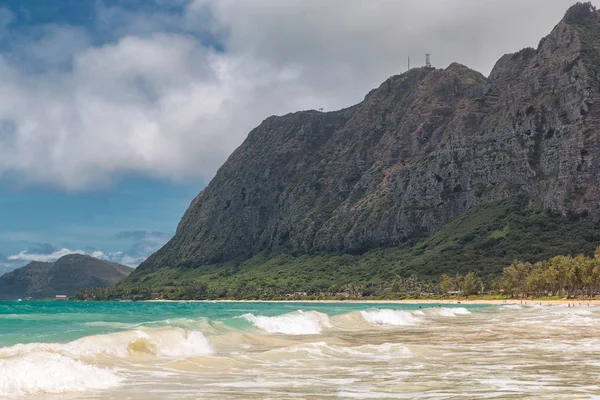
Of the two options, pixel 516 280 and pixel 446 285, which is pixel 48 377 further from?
pixel 446 285

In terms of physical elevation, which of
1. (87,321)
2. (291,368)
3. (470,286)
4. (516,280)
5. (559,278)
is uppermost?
(559,278)

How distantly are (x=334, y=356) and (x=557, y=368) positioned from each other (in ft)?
33.8

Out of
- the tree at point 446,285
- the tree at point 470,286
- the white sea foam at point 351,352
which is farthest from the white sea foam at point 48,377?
the tree at point 446,285

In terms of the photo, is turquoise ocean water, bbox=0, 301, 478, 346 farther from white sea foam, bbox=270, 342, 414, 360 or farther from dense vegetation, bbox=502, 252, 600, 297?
dense vegetation, bbox=502, 252, 600, 297

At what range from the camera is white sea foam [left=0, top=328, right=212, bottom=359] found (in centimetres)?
2759

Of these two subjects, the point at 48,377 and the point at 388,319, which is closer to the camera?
the point at 48,377

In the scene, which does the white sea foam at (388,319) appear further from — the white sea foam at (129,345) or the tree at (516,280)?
the tree at (516,280)

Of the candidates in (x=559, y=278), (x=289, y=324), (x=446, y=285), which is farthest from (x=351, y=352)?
(x=446, y=285)

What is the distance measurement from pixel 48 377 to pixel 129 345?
422 inches

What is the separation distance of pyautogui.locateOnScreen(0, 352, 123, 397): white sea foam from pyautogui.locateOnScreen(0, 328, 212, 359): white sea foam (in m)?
4.29

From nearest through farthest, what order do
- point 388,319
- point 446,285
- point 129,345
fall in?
point 129,345
point 388,319
point 446,285

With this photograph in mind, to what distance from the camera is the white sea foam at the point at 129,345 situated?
90.5 feet

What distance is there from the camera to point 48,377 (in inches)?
792

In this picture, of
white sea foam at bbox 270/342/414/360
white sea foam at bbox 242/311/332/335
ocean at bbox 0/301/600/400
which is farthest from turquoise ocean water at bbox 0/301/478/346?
white sea foam at bbox 270/342/414/360
